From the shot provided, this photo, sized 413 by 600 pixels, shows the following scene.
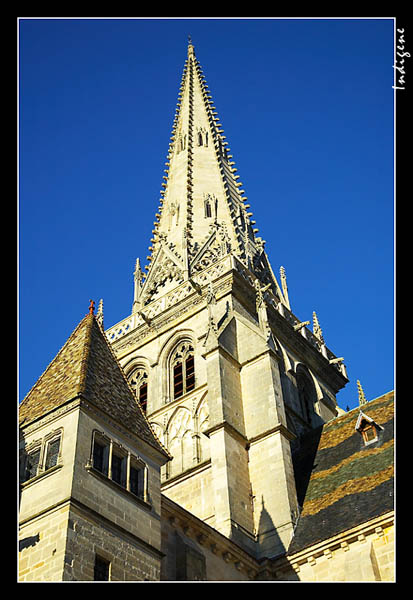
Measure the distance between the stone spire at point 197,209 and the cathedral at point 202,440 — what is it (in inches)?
4.6

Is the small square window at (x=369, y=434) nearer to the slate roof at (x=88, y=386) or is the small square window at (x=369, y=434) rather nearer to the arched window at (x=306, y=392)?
the arched window at (x=306, y=392)

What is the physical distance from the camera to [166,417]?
24.1 meters

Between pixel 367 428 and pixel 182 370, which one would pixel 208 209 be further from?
pixel 367 428

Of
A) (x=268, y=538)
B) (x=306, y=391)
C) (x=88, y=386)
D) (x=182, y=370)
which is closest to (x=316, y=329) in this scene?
(x=306, y=391)

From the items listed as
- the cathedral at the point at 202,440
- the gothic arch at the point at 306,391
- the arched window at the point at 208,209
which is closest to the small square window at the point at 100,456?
the cathedral at the point at 202,440

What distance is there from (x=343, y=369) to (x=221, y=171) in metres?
12.1

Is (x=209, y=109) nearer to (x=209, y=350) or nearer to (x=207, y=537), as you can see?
(x=209, y=350)

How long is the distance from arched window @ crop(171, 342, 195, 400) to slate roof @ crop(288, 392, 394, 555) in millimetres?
4255

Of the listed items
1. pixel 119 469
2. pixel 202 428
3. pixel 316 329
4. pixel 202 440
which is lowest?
pixel 119 469

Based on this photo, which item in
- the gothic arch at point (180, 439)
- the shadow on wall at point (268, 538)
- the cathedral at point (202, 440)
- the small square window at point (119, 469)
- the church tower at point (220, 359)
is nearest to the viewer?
the cathedral at point (202, 440)

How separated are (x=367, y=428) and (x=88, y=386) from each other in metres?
9.55

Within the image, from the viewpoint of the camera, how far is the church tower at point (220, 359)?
19094 mm

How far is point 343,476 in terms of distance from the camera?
19266 mm

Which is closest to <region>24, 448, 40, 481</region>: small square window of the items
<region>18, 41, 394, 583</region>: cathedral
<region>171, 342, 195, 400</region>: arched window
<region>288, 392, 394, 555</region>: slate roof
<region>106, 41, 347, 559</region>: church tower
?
<region>18, 41, 394, 583</region>: cathedral
